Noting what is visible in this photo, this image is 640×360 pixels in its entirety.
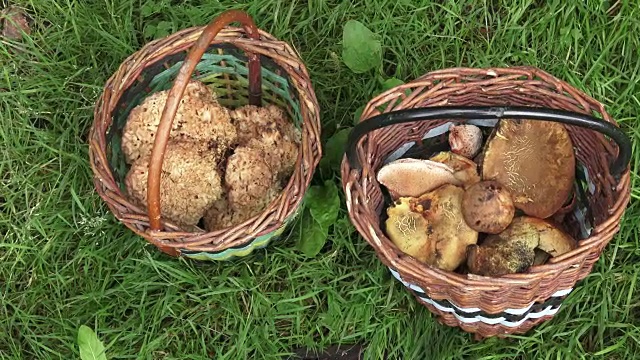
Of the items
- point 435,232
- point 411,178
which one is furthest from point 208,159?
point 435,232

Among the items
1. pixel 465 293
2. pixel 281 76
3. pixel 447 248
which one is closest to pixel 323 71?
pixel 281 76

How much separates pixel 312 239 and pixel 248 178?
1.26 feet

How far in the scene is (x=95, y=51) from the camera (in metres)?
2.81

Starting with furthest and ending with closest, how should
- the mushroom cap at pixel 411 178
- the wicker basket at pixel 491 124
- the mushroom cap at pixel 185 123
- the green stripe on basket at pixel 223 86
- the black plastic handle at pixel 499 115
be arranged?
the green stripe on basket at pixel 223 86 → the mushroom cap at pixel 185 123 → the mushroom cap at pixel 411 178 → the wicker basket at pixel 491 124 → the black plastic handle at pixel 499 115

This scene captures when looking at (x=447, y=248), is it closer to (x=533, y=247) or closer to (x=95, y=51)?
(x=533, y=247)

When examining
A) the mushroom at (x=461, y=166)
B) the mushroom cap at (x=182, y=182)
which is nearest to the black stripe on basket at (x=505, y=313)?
the mushroom at (x=461, y=166)

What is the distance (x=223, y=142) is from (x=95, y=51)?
2.95ft

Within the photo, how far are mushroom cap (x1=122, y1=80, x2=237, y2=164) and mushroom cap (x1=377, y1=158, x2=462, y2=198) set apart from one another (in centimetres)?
58

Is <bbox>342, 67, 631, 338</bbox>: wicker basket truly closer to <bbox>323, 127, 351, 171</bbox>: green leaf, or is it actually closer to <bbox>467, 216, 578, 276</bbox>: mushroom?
<bbox>467, 216, 578, 276</bbox>: mushroom

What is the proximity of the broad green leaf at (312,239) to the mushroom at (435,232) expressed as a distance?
0.43m

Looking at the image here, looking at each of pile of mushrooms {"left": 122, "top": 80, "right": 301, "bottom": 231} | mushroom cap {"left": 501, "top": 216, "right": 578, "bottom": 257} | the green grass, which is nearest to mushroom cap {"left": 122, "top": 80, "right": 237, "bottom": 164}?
pile of mushrooms {"left": 122, "top": 80, "right": 301, "bottom": 231}

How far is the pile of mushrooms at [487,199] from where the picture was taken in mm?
1956

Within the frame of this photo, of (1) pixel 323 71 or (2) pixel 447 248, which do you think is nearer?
(2) pixel 447 248

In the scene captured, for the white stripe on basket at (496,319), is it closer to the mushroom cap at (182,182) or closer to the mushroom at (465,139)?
the mushroom at (465,139)
